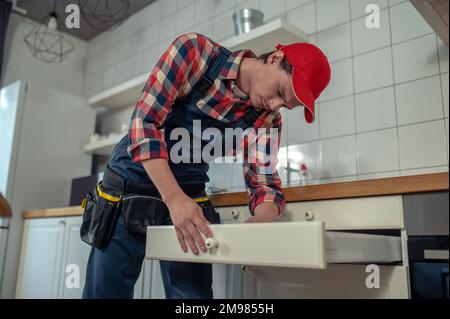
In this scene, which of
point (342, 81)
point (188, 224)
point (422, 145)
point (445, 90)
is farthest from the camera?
point (342, 81)

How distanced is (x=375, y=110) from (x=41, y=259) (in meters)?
1.35

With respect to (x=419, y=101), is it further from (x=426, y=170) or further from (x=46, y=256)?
(x=46, y=256)

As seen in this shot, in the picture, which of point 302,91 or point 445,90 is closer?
point 302,91

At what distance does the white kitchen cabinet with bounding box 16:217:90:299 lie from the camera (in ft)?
4.79

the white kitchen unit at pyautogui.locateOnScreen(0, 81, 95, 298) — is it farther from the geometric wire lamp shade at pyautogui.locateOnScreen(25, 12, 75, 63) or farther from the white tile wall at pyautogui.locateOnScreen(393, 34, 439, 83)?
the white tile wall at pyautogui.locateOnScreen(393, 34, 439, 83)

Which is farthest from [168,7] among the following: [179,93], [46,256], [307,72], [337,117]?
[46,256]

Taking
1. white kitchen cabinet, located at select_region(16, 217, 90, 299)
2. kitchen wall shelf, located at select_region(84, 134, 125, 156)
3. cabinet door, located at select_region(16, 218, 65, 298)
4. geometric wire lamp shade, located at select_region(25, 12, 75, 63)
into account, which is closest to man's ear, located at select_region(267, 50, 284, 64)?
geometric wire lamp shade, located at select_region(25, 12, 75, 63)

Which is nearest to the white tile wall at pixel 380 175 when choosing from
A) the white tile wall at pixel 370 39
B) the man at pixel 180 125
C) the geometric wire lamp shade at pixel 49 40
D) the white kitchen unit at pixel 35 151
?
the white tile wall at pixel 370 39

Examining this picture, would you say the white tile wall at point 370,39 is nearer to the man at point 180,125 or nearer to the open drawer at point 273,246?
the man at point 180,125

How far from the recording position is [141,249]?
767 mm

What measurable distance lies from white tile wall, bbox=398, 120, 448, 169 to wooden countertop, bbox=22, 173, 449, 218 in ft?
1.01

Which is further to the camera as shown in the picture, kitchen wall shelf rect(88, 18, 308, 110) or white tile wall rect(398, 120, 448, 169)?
kitchen wall shelf rect(88, 18, 308, 110)

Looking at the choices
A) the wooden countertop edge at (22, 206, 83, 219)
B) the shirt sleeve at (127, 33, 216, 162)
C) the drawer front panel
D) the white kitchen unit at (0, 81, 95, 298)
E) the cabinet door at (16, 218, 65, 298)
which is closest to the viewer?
the drawer front panel

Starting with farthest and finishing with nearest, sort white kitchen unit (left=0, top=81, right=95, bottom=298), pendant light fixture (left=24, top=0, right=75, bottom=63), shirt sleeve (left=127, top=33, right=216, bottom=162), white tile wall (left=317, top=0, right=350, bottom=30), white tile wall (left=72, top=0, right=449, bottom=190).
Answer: white kitchen unit (left=0, top=81, right=95, bottom=298) → white tile wall (left=72, top=0, right=449, bottom=190) → pendant light fixture (left=24, top=0, right=75, bottom=63) → white tile wall (left=317, top=0, right=350, bottom=30) → shirt sleeve (left=127, top=33, right=216, bottom=162)
